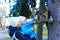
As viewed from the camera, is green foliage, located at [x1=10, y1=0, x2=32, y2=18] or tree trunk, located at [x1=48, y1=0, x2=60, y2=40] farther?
green foliage, located at [x1=10, y1=0, x2=32, y2=18]

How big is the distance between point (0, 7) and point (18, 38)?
2084 centimetres

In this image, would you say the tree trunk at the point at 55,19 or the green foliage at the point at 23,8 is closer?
the tree trunk at the point at 55,19

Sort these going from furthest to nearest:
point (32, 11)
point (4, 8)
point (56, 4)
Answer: point (4, 8) → point (32, 11) → point (56, 4)

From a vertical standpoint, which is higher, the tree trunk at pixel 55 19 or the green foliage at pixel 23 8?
the tree trunk at pixel 55 19

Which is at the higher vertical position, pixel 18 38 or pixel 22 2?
pixel 22 2

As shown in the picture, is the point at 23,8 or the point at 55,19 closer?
the point at 55,19

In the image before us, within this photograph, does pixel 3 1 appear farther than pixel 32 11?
Yes

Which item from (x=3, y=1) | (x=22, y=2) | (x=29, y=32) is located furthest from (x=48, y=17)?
(x=3, y=1)

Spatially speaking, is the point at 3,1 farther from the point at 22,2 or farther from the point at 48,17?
the point at 48,17

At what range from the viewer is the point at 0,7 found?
23.3 metres

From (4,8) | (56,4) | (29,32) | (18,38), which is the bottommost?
(4,8)

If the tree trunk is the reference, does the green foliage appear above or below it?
below

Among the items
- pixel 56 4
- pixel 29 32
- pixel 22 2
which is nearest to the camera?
pixel 56 4

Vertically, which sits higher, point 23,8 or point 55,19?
point 55,19
